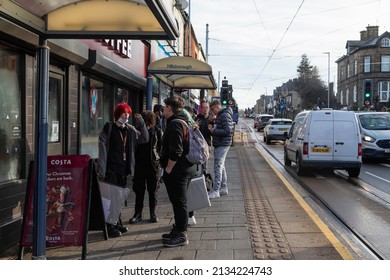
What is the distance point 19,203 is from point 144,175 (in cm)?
172

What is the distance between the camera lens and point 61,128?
7.38 m

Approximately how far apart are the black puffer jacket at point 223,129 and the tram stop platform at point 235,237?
3.55 feet

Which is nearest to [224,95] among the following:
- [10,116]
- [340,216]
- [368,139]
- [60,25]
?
[368,139]

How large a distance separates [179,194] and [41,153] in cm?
165

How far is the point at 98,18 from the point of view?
4.85m

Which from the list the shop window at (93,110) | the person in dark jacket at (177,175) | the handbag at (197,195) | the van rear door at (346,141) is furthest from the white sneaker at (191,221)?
the van rear door at (346,141)

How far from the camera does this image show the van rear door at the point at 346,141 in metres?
11.5

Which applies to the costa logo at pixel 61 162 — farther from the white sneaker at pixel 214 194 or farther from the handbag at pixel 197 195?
the white sneaker at pixel 214 194

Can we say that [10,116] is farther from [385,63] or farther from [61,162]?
[385,63]

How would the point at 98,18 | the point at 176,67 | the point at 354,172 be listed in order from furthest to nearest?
the point at 354,172 < the point at 176,67 < the point at 98,18

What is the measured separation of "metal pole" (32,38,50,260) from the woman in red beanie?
132 centimetres

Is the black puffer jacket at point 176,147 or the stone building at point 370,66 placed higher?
the stone building at point 370,66
